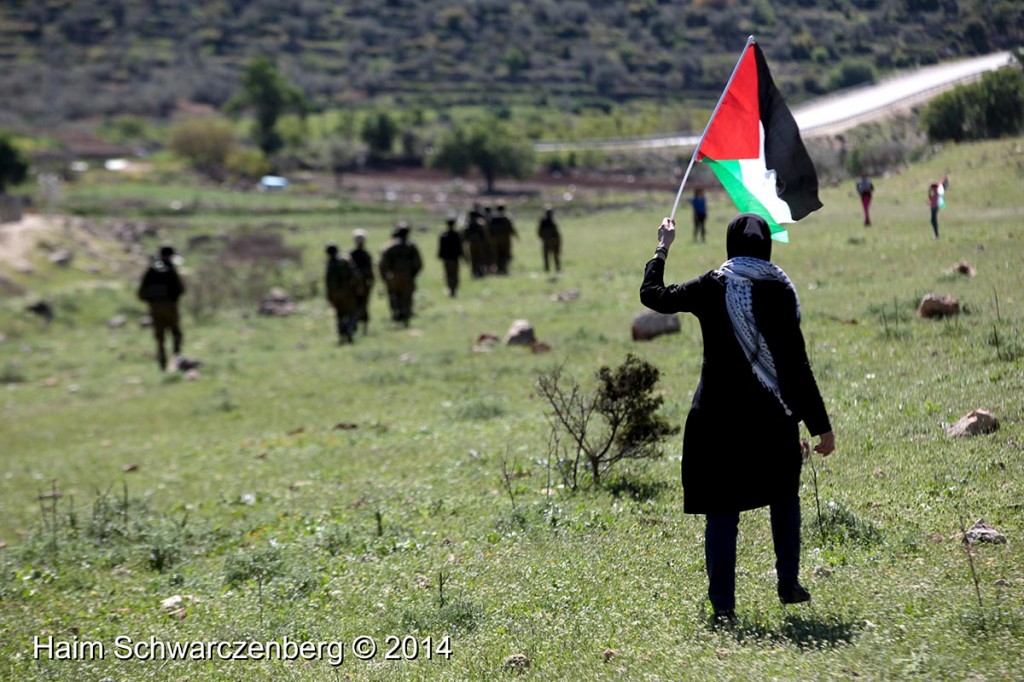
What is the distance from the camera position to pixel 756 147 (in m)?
6.55

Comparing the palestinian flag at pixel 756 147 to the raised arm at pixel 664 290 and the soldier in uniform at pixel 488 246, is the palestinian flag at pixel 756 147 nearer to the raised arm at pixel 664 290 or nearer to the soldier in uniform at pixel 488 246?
the raised arm at pixel 664 290

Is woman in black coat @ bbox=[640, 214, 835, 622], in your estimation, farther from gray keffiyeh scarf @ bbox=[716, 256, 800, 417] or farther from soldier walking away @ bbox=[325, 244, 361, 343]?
soldier walking away @ bbox=[325, 244, 361, 343]

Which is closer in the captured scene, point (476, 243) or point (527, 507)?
point (527, 507)

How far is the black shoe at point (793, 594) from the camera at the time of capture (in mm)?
5414

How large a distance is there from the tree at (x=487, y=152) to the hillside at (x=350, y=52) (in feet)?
25.9

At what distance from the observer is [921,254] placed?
612 inches

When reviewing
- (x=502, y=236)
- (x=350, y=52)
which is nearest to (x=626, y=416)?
(x=502, y=236)

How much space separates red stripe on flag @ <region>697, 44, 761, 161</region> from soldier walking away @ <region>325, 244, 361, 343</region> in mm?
14865

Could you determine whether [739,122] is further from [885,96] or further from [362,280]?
[362,280]

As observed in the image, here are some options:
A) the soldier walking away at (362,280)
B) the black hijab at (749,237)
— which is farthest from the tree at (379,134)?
the black hijab at (749,237)

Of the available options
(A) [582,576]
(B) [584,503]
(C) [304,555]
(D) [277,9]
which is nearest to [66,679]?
(C) [304,555]

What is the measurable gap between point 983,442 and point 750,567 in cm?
227

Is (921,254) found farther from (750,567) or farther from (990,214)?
(750,567)

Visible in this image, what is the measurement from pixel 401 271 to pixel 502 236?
20.7ft
